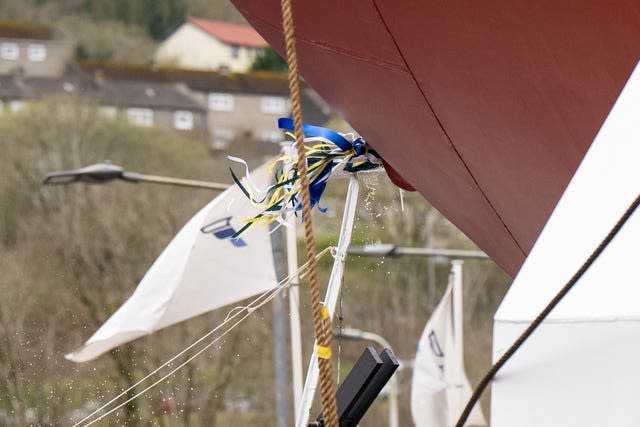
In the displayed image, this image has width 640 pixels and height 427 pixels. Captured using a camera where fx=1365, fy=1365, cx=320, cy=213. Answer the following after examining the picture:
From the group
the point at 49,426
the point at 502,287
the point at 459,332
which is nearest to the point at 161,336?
the point at 49,426

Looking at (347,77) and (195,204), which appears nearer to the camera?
(347,77)

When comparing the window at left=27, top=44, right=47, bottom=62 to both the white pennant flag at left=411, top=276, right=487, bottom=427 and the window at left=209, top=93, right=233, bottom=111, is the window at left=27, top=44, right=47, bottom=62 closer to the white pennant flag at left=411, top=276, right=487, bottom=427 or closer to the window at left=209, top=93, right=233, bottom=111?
the window at left=209, top=93, right=233, bottom=111

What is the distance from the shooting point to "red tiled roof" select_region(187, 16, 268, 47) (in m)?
66.1

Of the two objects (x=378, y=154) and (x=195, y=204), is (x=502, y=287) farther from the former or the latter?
(x=378, y=154)

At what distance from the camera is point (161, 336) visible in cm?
2666

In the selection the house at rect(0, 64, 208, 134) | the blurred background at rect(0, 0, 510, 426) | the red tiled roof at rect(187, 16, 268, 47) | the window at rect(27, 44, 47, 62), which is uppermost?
the red tiled roof at rect(187, 16, 268, 47)

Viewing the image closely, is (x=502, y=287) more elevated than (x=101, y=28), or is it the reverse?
(x=101, y=28)

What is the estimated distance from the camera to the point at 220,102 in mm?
63094

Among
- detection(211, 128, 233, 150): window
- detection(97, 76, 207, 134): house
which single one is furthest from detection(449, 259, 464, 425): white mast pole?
detection(211, 128, 233, 150): window

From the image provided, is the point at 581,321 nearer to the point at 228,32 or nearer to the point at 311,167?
the point at 311,167

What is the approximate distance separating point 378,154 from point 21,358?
16.7 meters

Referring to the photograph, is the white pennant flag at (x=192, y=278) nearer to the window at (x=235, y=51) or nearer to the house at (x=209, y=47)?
the house at (x=209, y=47)

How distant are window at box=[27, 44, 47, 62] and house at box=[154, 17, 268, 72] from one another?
8.78 meters

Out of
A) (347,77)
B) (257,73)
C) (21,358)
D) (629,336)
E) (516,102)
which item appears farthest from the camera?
(257,73)
